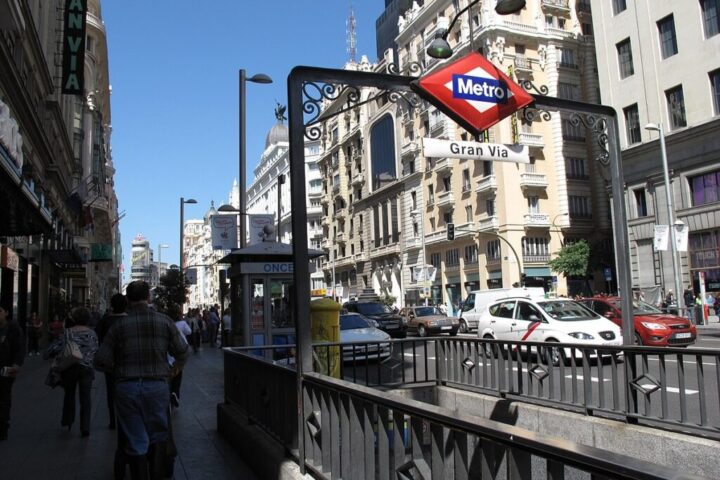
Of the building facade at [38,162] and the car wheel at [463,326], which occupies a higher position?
the building facade at [38,162]

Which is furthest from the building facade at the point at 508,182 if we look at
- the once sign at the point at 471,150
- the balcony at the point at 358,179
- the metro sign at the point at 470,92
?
the metro sign at the point at 470,92

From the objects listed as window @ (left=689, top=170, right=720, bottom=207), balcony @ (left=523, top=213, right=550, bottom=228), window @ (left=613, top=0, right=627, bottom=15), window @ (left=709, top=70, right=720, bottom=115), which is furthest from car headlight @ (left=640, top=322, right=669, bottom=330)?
balcony @ (left=523, top=213, right=550, bottom=228)

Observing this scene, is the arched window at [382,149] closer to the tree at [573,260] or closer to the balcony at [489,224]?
the balcony at [489,224]

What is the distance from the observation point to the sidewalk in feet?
20.1

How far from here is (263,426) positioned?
6.21 metres

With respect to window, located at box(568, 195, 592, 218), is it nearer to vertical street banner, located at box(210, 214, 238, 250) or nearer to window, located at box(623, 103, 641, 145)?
window, located at box(623, 103, 641, 145)

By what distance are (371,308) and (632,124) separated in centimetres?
1955

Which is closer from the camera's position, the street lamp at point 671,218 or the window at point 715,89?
the street lamp at point 671,218

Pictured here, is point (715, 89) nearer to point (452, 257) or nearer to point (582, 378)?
point (452, 257)

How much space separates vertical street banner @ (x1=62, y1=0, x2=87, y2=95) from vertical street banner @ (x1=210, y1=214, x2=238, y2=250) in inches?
274

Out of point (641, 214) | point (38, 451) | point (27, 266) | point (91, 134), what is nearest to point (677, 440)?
point (38, 451)

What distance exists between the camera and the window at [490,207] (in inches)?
1956

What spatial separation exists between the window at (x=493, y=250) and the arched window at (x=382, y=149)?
55.2ft

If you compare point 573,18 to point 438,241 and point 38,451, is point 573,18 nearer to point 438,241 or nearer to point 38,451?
point 438,241
